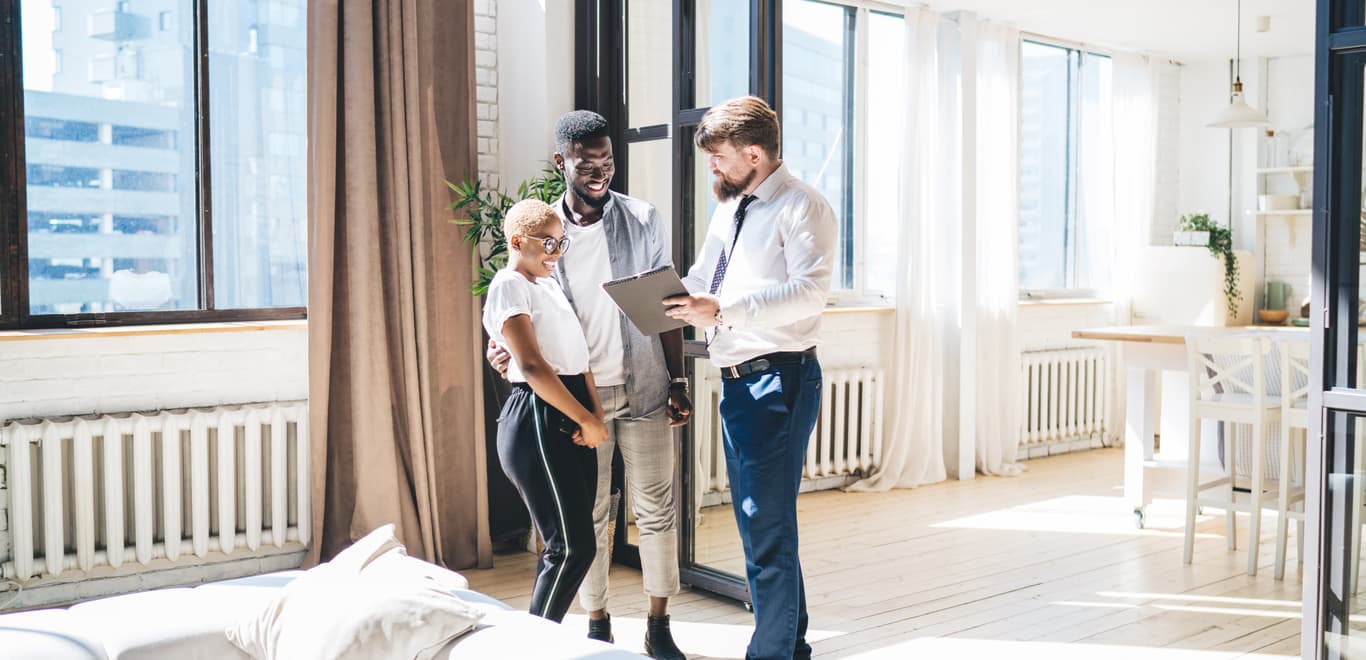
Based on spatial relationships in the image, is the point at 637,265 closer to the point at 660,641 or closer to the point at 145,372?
the point at 660,641

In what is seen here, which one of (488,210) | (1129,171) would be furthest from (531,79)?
(1129,171)

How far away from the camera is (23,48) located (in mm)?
3697

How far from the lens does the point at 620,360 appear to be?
3014 millimetres

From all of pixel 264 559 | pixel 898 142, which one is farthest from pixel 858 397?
pixel 264 559

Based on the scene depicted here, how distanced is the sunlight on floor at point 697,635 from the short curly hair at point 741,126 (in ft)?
4.90

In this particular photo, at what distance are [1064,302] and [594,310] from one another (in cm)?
484

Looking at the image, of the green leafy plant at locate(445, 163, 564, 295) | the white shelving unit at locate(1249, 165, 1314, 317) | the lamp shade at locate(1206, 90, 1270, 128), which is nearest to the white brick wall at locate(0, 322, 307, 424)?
the green leafy plant at locate(445, 163, 564, 295)

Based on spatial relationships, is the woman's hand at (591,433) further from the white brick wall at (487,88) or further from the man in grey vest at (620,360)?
the white brick wall at (487,88)

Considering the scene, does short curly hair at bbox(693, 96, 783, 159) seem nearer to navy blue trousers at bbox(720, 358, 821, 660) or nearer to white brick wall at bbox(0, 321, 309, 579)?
navy blue trousers at bbox(720, 358, 821, 660)

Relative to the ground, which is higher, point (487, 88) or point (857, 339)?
point (487, 88)

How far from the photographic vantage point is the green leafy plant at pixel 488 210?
415cm

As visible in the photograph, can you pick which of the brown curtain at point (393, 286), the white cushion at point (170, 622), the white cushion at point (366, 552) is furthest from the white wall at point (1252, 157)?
the white cushion at point (170, 622)

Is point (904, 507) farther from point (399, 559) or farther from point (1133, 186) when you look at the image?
point (399, 559)

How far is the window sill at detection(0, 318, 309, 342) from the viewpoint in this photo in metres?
3.63
